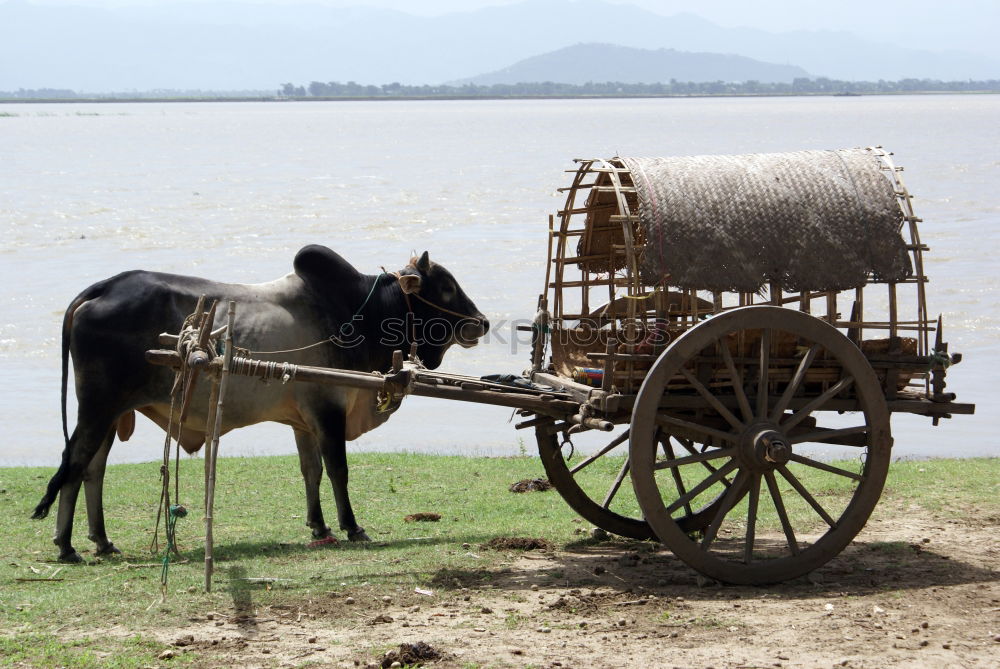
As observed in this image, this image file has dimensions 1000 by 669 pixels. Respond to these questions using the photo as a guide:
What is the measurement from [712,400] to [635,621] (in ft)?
4.09

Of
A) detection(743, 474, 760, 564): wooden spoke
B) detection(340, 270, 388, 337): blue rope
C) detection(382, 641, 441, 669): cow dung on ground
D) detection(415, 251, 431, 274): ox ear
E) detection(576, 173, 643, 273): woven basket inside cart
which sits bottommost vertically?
detection(382, 641, 441, 669): cow dung on ground

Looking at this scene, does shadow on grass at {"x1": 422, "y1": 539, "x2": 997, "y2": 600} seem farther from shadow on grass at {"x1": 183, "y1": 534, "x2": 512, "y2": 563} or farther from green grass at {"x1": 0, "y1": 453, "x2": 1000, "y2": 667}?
shadow on grass at {"x1": 183, "y1": 534, "x2": 512, "y2": 563}

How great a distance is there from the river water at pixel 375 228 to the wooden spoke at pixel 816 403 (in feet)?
12.7

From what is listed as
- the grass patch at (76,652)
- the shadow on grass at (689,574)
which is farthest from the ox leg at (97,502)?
the shadow on grass at (689,574)

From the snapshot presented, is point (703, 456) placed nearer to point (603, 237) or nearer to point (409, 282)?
point (603, 237)

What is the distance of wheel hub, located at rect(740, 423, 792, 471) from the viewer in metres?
6.53

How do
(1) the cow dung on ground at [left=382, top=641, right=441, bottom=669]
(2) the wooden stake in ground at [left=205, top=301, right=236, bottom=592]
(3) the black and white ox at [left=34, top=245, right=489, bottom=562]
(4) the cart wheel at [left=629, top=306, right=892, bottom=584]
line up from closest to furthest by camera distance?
(1) the cow dung on ground at [left=382, top=641, right=441, bottom=669], (2) the wooden stake in ground at [left=205, top=301, right=236, bottom=592], (4) the cart wheel at [left=629, top=306, right=892, bottom=584], (3) the black and white ox at [left=34, top=245, right=489, bottom=562]

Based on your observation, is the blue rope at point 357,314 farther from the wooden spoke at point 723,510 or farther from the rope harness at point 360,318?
the wooden spoke at point 723,510

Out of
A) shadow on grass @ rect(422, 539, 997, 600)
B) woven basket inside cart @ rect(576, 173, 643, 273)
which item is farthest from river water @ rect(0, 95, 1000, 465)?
shadow on grass @ rect(422, 539, 997, 600)

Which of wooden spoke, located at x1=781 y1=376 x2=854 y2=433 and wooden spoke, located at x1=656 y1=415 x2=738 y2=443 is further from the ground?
wooden spoke, located at x1=781 y1=376 x2=854 y2=433

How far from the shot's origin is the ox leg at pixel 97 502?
307 inches

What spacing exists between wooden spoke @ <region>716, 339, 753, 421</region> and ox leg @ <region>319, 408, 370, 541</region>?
Result: 8.83 feet

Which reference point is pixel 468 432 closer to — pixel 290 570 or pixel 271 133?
pixel 290 570

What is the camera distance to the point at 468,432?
13.9 m
